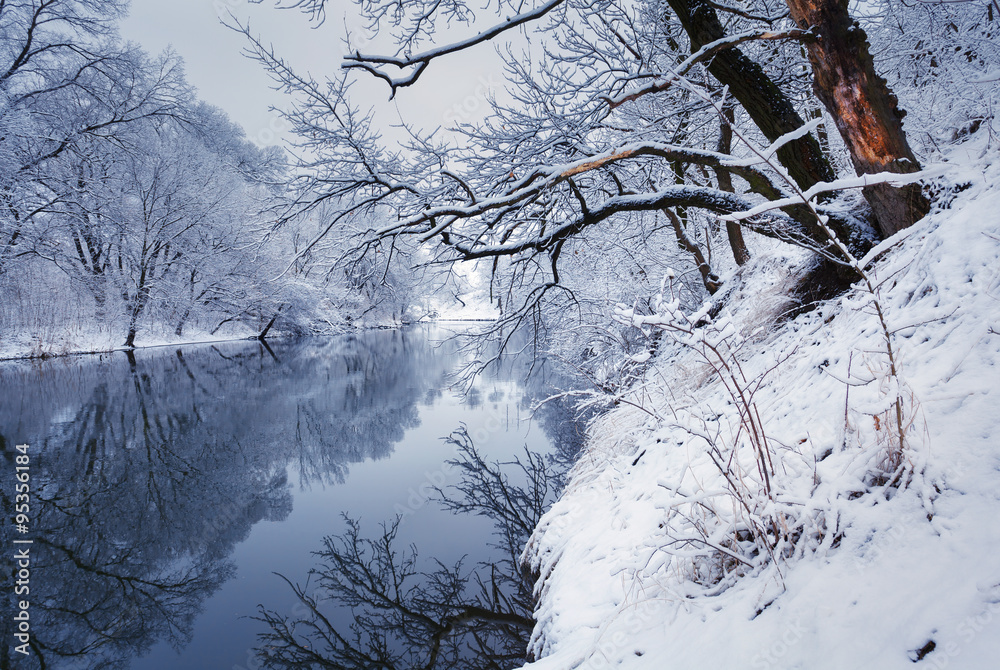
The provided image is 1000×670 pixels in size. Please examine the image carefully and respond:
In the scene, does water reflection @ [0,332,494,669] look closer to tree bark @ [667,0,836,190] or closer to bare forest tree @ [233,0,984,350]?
bare forest tree @ [233,0,984,350]

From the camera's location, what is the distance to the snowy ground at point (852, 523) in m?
0.90

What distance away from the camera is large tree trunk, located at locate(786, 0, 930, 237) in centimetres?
257

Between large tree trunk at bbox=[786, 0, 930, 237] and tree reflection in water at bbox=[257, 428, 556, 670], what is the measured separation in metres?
3.47

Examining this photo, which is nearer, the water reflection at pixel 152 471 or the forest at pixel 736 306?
the forest at pixel 736 306

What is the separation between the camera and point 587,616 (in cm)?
184

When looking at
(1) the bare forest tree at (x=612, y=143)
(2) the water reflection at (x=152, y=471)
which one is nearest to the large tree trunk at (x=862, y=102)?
(1) the bare forest tree at (x=612, y=143)

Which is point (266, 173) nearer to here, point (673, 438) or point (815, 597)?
point (673, 438)

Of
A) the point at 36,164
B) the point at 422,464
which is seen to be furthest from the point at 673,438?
the point at 36,164

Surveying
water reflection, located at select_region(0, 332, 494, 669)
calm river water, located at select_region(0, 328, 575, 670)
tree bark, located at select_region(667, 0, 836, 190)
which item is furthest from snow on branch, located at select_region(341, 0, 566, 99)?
calm river water, located at select_region(0, 328, 575, 670)

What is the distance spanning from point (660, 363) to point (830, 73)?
11.8ft

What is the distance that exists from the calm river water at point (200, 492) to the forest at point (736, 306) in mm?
509

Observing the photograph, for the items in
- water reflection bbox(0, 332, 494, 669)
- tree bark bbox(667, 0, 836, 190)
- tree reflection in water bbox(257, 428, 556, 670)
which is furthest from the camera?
tree bark bbox(667, 0, 836, 190)

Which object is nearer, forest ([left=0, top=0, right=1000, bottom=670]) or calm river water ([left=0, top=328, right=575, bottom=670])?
forest ([left=0, top=0, right=1000, bottom=670])

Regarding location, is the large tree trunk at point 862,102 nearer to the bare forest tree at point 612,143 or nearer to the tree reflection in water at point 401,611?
the bare forest tree at point 612,143
